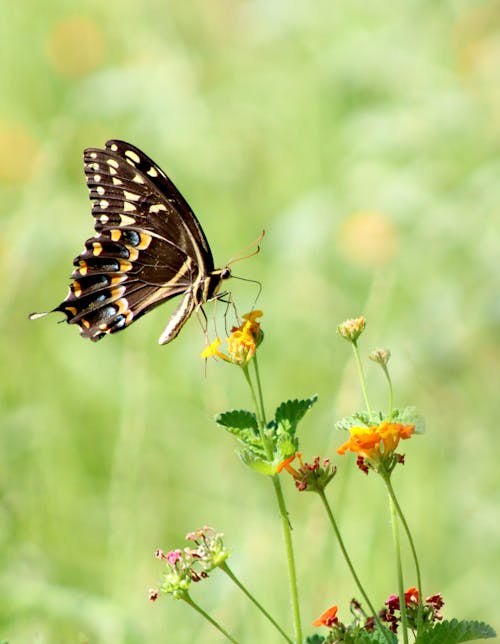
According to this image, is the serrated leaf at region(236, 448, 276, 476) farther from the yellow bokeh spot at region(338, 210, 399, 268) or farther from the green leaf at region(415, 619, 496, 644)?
the yellow bokeh spot at region(338, 210, 399, 268)

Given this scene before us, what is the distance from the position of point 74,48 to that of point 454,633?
399cm

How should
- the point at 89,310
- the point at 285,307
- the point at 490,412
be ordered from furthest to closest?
the point at 285,307
the point at 490,412
the point at 89,310

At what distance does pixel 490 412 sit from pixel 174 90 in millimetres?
1704

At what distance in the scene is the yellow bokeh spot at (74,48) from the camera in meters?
4.58

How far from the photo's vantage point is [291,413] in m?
1.34

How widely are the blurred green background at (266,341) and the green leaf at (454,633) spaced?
111 centimetres

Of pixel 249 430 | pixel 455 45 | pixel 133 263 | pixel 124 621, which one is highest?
pixel 455 45

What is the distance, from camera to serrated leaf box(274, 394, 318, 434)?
1322 mm

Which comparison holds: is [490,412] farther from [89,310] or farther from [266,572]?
[89,310]

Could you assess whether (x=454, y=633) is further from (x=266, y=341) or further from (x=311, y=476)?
(x=266, y=341)

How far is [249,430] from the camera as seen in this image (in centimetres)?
137

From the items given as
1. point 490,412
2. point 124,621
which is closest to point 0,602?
point 124,621

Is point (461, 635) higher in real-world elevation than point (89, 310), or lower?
lower

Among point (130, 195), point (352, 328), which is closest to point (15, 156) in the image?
point (130, 195)
